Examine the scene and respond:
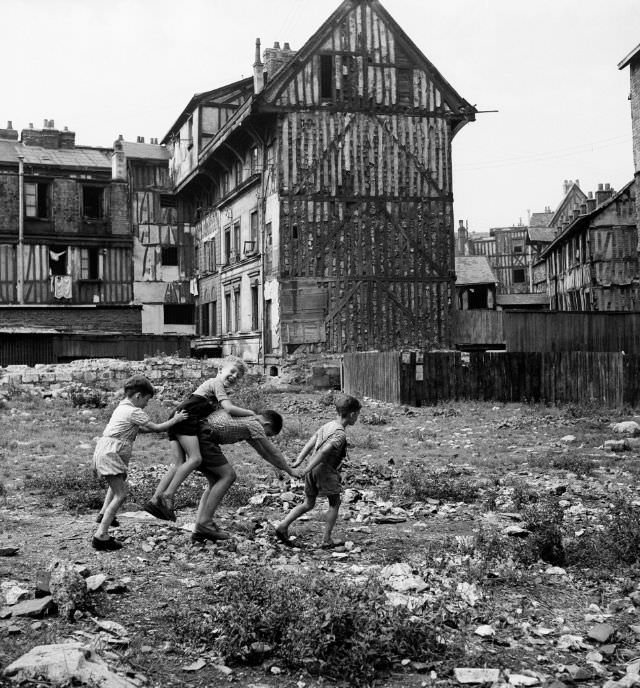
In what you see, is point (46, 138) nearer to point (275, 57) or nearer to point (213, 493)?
point (275, 57)

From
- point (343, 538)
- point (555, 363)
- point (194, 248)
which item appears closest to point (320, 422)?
point (555, 363)

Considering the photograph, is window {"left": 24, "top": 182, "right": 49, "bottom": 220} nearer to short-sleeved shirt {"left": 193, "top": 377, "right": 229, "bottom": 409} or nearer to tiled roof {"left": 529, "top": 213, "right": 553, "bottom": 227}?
short-sleeved shirt {"left": 193, "top": 377, "right": 229, "bottom": 409}

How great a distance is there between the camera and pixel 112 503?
22.7 feet

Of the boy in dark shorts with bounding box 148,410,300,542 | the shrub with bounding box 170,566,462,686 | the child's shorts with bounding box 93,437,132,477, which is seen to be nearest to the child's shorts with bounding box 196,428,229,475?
the boy in dark shorts with bounding box 148,410,300,542

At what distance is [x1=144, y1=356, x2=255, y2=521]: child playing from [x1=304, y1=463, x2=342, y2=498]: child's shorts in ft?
2.71

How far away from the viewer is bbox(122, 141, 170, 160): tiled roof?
37.3m

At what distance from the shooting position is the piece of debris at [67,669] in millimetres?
4117

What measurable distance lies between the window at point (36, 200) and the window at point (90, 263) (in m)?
2.40

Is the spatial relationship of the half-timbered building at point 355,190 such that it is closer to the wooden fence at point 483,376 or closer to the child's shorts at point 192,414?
the wooden fence at point 483,376

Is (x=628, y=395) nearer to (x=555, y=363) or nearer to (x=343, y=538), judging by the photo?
(x=555, y=363)

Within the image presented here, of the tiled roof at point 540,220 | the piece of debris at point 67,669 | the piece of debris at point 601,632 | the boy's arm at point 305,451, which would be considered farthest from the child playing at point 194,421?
the tiled roof at point 540,220

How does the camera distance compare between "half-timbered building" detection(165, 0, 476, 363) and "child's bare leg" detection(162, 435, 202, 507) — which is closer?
"child's bare leg" detection(162, 435, 202, 507)

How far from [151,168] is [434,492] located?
1229 inches

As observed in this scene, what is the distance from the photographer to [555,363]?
19875 millimetres
